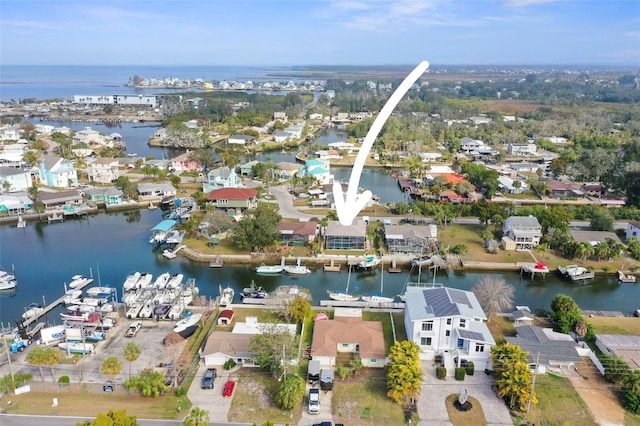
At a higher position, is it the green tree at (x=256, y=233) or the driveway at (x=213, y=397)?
the green tree at (x=256, y=233)

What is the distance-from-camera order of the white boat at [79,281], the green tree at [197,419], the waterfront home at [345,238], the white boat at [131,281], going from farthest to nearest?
1. the waterfront home at [345,238]
2. the white boat at [79,281]
3. the white boat at [131,281]
4. the green tree at [197,419]

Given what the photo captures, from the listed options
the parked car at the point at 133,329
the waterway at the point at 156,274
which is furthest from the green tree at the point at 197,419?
the waterway at the point at 156,274

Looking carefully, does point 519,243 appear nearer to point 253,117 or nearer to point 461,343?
point 461,343

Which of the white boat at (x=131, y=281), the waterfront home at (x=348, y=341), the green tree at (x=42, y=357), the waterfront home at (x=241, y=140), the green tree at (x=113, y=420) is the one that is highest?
the waterfront home at (x=241, y=140)

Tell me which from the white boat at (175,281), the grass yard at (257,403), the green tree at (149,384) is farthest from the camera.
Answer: the white boat at (175,281)

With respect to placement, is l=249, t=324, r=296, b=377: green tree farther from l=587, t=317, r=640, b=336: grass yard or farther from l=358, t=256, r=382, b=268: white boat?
l=587, t=317, r=640, b=336: grass yard

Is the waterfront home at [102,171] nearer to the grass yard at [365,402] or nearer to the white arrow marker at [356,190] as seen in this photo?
the grass yard at [365,402]

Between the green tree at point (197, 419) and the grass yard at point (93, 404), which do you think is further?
the grass yard at point (93, 404)
